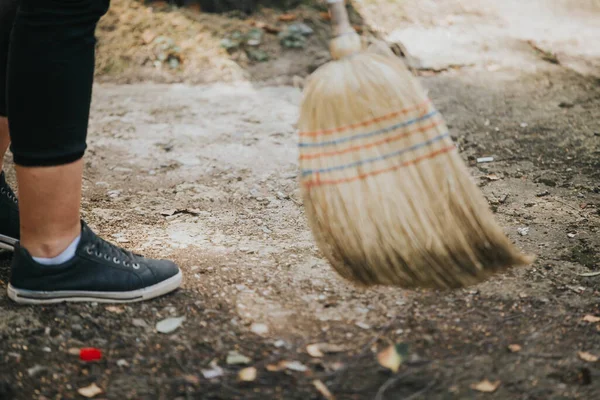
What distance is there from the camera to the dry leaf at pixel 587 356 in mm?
1377

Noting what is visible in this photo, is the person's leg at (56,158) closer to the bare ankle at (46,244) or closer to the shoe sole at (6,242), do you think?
the bare ankle at (46,244)

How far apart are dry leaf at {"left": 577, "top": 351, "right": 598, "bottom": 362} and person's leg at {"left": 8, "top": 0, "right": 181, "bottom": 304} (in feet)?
3.25

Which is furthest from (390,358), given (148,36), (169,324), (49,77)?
(148,36)

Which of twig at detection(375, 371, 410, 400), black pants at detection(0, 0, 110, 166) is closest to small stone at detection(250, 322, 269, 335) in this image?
twig at detection(375, 371, 410, 400)

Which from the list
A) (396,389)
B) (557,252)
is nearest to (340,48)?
(396,389)

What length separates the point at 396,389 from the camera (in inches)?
51.1

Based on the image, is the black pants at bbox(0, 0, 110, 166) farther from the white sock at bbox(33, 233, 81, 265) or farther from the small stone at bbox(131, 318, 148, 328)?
the small stone at bbox(131, 318, 148, 328)

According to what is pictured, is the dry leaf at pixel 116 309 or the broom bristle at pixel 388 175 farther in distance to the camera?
the dry leaf at pixel 116 309

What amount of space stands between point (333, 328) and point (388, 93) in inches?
22.1

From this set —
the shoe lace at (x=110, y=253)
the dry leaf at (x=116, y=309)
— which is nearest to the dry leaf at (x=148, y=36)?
the shoe lace at (x=110, y=253)

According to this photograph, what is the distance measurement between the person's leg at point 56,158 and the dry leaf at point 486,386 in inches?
31.2

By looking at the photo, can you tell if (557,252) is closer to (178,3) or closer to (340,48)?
(340,48)

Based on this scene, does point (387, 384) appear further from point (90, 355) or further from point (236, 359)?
point (90, 355)

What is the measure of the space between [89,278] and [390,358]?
29.7 inches
